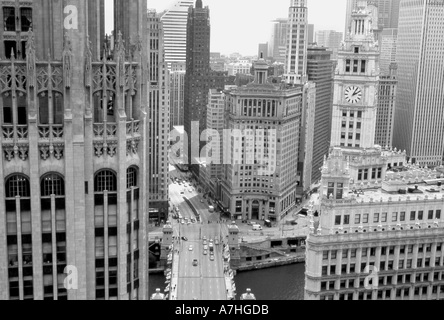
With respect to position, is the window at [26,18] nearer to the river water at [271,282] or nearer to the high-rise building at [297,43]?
the river water at [271,282]

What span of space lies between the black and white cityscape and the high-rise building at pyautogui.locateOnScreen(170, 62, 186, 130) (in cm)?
33

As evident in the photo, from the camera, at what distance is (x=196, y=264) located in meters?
48.2

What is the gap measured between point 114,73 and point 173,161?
247 feet

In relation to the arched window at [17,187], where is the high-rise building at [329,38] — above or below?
above

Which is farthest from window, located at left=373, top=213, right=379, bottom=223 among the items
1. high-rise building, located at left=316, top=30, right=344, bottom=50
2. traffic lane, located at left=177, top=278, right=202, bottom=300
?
high-rise building, located at left=316, top=30, right=344, bottom=50

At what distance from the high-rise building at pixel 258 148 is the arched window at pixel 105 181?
166ft

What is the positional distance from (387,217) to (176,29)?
61895 millimetres

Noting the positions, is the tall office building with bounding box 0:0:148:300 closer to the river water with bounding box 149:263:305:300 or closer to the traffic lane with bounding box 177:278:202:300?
the traffic lane with bounding box 177:278:202:300

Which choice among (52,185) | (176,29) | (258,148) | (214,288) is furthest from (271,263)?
(176,29)

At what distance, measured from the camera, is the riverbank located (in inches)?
2089

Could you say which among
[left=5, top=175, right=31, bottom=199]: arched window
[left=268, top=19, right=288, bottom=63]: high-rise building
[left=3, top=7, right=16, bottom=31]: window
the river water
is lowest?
the river water

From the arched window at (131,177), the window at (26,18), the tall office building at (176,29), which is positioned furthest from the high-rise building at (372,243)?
the tall office building at (176,29)

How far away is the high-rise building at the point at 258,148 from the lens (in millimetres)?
64688

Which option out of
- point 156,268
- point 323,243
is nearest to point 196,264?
point 156,268
